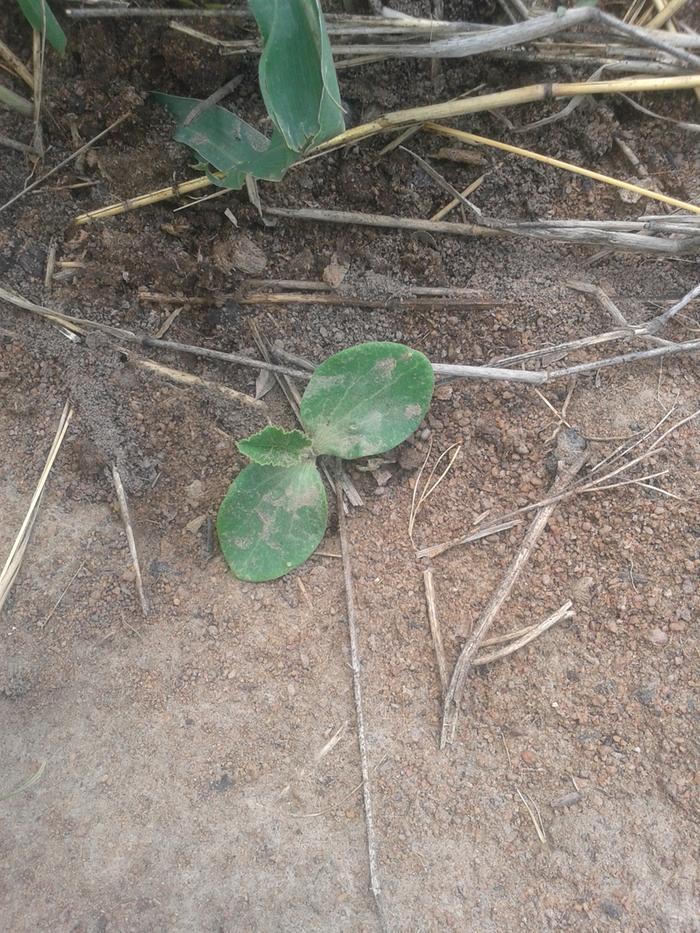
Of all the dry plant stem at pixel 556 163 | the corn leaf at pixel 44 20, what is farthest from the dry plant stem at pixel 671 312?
the corn leaf at pixel 44 20

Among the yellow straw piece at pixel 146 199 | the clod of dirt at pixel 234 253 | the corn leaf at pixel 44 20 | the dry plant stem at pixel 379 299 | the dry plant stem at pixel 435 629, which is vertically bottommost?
the dry plant stem at pixel 435 629

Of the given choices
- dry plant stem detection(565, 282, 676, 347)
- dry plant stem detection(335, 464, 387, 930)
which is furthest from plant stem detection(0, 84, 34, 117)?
dry plant stem detection(565, 282, 676, 347)

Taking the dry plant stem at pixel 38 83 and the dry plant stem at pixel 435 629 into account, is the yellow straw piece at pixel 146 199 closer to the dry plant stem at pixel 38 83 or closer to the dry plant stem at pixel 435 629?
the dry plant stem at pixel 38 83

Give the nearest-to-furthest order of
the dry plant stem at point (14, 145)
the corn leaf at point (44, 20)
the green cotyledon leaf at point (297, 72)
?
the green cotyledon leaf at point (297, 72) < the corn leaf at point (44, 20) < the dry plant stem at point (14, 145)

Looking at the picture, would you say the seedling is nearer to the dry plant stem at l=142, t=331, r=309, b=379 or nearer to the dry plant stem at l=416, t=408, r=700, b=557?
the dry plant stem at l=142, t=331, r=309, b=379

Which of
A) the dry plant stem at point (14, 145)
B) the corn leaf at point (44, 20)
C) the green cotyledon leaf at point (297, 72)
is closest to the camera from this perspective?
the green cotyledon leaf at point (297, 72)

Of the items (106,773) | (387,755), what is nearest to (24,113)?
(106,773)

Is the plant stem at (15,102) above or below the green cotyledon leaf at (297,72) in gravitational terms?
above
